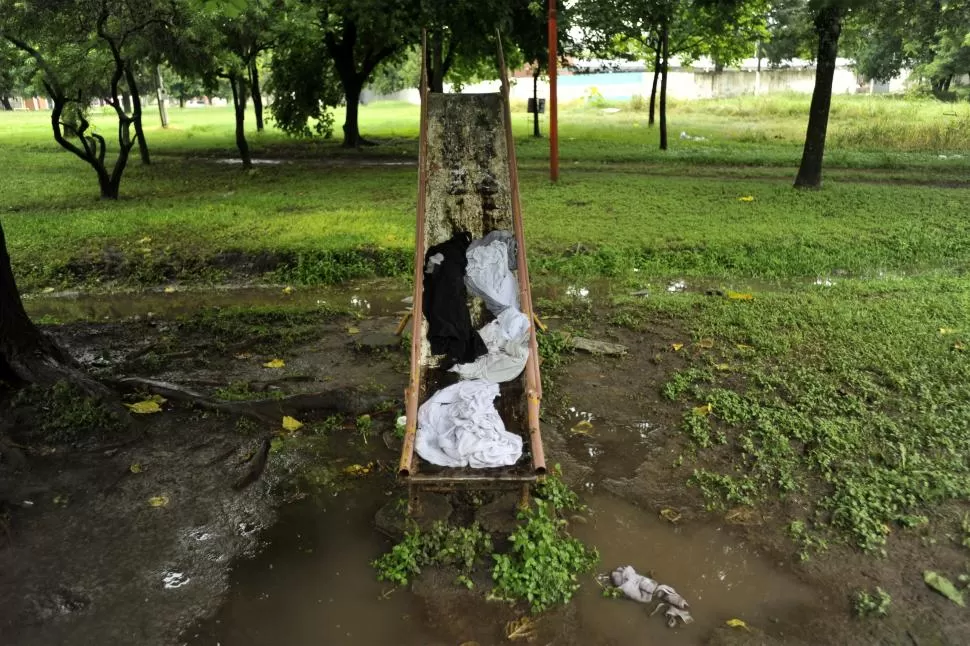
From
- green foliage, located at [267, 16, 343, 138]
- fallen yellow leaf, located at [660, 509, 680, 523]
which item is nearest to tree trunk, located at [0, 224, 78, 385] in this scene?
fallen yellow leaf, located at [660, 509, 680, 523]

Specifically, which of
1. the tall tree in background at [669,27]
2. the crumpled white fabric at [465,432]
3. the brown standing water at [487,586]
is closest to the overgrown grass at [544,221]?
the tall tree in background at [669,27]

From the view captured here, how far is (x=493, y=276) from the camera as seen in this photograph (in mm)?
6562

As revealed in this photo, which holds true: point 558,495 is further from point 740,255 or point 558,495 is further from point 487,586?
point 740,255

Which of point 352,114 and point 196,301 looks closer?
point 196,301

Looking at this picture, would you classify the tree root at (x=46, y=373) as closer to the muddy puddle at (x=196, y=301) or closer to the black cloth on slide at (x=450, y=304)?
the muddy puddle at (x=196, y=301)

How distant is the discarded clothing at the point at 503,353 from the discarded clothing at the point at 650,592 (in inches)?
73.7

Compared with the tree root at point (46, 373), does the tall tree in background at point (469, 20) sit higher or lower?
higher

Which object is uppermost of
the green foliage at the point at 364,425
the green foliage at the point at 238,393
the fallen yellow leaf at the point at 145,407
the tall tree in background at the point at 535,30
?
the tall tree in background at the point at 535,30

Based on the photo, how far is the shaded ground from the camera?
3896mm

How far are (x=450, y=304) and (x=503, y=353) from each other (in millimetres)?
811

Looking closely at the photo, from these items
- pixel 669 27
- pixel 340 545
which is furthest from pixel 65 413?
pixel 669 27

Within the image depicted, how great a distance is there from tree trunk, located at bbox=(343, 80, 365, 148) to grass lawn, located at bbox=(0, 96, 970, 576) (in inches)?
34.2

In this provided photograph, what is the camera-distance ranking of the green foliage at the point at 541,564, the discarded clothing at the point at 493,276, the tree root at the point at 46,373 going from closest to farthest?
the green foliage at the point at 541,564
the tree root at the point at 46,373
the discarded clothing at the point at 493,276

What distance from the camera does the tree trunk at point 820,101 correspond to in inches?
463
